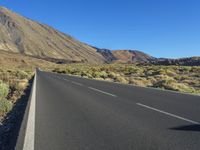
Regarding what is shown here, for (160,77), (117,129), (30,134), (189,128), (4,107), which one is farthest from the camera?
(160,77)

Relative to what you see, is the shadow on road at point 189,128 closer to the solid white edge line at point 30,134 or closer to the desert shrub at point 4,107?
the solid white edge line at point 30,134

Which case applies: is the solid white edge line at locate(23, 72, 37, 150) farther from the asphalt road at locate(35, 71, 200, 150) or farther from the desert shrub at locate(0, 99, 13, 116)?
the desert shrub at locate(0, 99, 13, 116)

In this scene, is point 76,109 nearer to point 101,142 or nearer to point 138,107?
point 138,107

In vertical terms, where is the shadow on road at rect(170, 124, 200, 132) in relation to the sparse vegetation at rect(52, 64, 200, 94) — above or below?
below

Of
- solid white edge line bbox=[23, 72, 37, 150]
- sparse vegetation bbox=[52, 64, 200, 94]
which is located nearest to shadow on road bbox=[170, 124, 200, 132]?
solid white edge line bbox=[23, 72, 37, 150]

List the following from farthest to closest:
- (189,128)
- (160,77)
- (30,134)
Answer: (160,77)
(189,128)
(30,134)

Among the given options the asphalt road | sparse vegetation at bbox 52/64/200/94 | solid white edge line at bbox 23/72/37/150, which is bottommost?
solid white edge line at bbox 23/72/37/150

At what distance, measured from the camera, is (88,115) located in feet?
33.8

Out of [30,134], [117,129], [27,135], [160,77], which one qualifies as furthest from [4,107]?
[160,77]

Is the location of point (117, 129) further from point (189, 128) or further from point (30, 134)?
point (30, 134)

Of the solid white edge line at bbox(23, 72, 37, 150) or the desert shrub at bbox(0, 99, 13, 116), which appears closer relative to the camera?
the solid white edge line at bbox(23, 72, 37, 150)

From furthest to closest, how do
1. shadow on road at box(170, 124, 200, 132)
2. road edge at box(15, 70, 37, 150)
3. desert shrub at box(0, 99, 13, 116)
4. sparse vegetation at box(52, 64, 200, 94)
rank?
1. sparse vegetation at box(52, 64, 200, 94)
2. desert shrub at box(0, 99, 13, 116)
3. shadow on road at box(170, 124, 200, 132)
4. road edge at box(15, 70, 37, 150)

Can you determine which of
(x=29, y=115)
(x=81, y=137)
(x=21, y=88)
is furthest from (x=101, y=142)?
(x=21, y=88)

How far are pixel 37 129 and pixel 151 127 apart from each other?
267 cm
